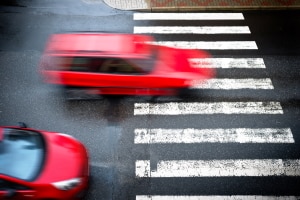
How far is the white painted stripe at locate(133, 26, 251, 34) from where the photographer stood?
12.8 metres

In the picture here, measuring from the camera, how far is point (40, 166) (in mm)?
7309

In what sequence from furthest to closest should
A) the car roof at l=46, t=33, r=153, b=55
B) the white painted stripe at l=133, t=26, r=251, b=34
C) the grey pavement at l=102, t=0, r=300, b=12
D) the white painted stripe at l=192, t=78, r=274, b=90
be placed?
the grey pavement at l=102, t=0, r=300, b=12 → the white painted stripe at l=133, t=26, r=251, b=34 → the white painted stripe at l=192, t=78, r=274, b=90 → the car roof at l=46, t=33, r=153, b=55

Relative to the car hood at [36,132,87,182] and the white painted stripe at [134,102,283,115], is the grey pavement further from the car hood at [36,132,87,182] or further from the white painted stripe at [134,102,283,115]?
the car hood at [36,132,87,182]

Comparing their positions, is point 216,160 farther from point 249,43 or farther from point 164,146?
point 249,43

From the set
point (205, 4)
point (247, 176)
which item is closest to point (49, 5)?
point (205, 4)

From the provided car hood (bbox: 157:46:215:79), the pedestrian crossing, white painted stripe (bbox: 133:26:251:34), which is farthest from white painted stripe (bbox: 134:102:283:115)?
white painted stripe (bbox: 133:26:251:34)

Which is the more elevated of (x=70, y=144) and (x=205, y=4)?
(x=205, y=4)

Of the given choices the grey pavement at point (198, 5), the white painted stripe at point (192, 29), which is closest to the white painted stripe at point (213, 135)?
the white painted stripe at point (192, 29)

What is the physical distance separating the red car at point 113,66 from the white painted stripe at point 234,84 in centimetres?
69

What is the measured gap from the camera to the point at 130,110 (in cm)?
998

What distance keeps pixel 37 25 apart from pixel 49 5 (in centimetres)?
142

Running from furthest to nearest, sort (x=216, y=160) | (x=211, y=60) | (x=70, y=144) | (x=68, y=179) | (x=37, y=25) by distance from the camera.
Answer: (x=37, y=25) → (x=211, y=60) → (x=216, y=160) → (x=70, y=144) → (x=68, y=179)

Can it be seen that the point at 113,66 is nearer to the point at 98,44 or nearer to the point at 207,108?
the point at 98,44

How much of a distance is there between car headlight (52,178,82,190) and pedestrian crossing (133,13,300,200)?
1.54 meters
